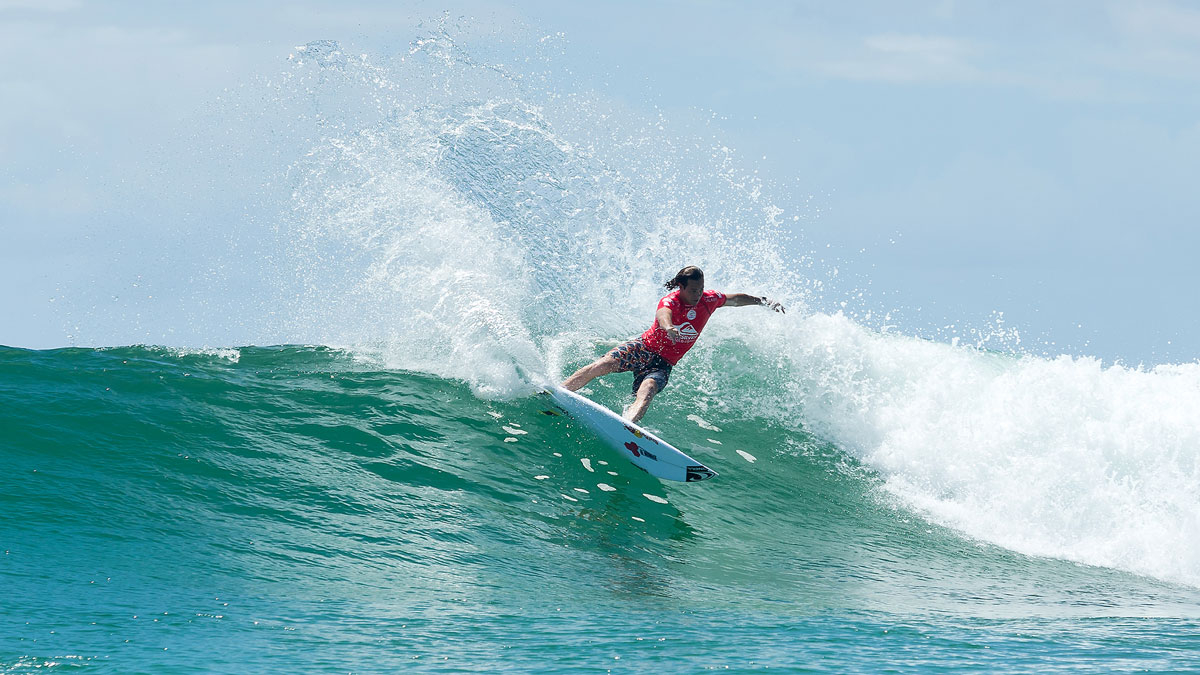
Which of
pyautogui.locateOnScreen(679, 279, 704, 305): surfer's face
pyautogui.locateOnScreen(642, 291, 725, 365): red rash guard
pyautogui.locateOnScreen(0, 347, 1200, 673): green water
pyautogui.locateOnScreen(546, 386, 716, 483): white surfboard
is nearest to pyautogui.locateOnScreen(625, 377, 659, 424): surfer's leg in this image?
pyautogui.locateOnScreen(546, 386, 716, 483): white surfboard

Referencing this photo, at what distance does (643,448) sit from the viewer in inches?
331

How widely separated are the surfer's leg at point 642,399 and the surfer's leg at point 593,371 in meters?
0.35

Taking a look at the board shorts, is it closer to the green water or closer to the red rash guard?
the red rash guard

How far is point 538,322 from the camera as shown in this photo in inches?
458

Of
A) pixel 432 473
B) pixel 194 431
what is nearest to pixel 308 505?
Answer: pixel 432 473

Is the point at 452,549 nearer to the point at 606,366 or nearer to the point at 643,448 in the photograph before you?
the point at 643,448

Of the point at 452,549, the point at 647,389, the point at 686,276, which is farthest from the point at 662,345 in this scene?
the point at 452,549

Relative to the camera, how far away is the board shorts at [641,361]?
902 centimetres

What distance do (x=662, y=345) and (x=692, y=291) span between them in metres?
0.62

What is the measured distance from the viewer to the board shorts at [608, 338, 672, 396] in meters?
9.02

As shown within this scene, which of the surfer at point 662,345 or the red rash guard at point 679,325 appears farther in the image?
the red rash guard at point 679,325

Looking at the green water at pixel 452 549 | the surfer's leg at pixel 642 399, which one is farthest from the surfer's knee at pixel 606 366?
the green water at pixel 452 549

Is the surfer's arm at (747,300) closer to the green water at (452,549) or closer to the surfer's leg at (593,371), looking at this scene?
A: the surfer's leg at (593,371)

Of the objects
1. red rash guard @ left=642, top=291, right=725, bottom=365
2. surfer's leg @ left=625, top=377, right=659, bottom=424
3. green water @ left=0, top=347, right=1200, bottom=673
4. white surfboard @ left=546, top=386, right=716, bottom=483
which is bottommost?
green water @ left=0, top=347, right=1200, bottom=673
